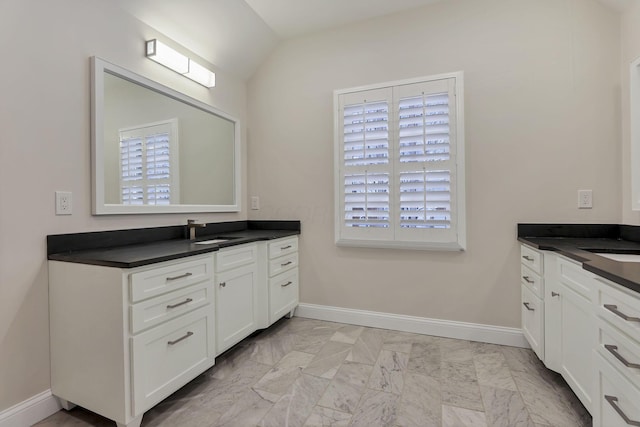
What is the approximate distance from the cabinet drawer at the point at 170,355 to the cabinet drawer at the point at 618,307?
192 cm

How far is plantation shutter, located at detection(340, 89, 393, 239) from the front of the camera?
2.62 metres

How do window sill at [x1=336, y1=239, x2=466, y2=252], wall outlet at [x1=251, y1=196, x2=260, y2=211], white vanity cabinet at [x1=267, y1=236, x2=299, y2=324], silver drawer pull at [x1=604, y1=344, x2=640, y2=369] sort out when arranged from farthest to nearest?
wall outlet at [x1=251, y1=196, x2=260, y2=211] < white vanity cabinet at [x1=267, y1=236, x2=299, y2=324] < window sill at [x1=336, y1=239, x2=466, y2=252] < silver drawer pull at [x1=604, y1=344, x2=640, y2=369]

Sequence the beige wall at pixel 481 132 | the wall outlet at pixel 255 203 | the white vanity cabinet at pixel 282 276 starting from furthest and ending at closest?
the wall outlet at pixel 255 203
the white vanity cabinet at pixel 282 276
the beige wall at pixel 481 132

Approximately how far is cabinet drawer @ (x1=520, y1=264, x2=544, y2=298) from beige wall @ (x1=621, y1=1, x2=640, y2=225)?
676mm

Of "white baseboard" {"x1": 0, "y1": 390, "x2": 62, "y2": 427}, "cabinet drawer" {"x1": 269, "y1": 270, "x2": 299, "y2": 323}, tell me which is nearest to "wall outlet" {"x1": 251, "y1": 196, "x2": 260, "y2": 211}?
"cabinet drawer" {"x1": 269, "y1": 270, "x2": 299, "y2": 323}

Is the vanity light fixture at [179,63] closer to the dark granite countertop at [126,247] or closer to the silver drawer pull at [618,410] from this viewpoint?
the dark granite countertop at [126,247]

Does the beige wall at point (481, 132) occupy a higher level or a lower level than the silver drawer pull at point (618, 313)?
higher

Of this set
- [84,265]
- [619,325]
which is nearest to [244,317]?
[84,265]

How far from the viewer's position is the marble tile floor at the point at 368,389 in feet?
5.16

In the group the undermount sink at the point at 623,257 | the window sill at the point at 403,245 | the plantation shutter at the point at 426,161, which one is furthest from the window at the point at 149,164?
the undermount sink at the point at 623,257

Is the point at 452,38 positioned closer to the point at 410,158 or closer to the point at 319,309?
the point at 410,158

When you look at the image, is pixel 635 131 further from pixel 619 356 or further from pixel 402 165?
pixel 619 356

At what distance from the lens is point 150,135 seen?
2.15 meters

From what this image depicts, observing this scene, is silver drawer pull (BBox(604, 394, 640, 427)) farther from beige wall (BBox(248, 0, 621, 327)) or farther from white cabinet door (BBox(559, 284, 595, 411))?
beige wall (BBox(248, 0, 621, 327))
